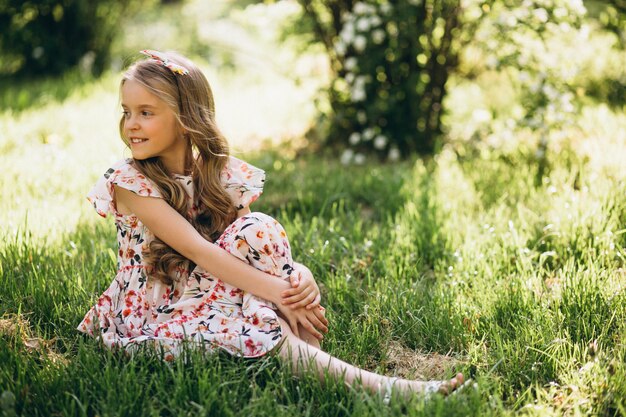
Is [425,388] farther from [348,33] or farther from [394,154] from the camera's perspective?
[348,33]

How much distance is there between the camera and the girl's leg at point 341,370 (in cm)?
203

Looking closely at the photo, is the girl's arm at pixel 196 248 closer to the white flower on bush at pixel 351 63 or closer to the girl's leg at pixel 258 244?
the girl's leg at pixel 258 244

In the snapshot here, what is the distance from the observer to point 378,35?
169 inches

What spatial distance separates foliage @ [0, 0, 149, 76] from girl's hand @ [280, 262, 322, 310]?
5129 millimetres

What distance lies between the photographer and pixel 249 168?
2609 mm

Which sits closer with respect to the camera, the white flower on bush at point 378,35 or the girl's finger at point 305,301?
the girl's finger at point 305,301

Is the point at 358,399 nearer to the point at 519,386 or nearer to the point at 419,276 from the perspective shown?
the point at 519,386

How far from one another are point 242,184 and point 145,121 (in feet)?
1.36

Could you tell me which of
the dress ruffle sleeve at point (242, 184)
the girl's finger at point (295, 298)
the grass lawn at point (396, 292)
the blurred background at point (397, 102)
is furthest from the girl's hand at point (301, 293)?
the blurred background at point (397, 102)

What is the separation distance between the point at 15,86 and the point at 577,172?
486cm

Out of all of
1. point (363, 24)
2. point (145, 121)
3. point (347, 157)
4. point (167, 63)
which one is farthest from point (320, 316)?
point (363, 24)

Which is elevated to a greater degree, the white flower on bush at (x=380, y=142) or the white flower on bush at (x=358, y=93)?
the white flower on bush at (x=358, y=93)

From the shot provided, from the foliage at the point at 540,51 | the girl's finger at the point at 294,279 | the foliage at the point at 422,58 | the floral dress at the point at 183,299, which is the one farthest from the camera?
the foliage at the point at 422,58

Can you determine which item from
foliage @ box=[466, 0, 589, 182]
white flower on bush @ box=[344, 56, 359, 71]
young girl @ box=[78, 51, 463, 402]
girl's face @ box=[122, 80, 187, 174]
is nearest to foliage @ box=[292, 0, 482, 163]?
white flower on bush @ box=[344, 56, 359, 71]
